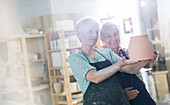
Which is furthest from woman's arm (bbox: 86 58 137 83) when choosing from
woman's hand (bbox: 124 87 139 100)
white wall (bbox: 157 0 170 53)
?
white wall (bbox: 157 0 170 53)

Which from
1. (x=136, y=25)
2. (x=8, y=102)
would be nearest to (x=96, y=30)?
(x=8, y=102)

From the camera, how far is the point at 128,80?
4.50ft

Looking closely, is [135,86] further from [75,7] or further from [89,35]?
[75,7]

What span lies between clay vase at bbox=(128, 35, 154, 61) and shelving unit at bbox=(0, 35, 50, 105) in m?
0.80

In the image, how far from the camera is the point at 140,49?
118 cm

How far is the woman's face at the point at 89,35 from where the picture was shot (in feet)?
3.95

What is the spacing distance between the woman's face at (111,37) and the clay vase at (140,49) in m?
0.27

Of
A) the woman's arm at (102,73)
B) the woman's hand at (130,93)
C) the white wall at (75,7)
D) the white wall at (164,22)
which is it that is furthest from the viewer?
the white wall at (164,22)

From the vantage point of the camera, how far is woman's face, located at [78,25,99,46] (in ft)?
3.95

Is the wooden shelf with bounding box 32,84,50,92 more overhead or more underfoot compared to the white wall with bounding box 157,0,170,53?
more underfoot

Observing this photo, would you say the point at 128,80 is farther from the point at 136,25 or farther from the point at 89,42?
the point at 136,25

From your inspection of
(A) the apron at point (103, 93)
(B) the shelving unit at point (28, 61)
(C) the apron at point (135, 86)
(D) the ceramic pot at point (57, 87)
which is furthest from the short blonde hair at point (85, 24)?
(D) the ceramic pot at point (57, 87)

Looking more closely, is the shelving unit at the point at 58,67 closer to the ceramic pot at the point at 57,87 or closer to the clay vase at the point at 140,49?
the ceramic pot at the point at 57,87

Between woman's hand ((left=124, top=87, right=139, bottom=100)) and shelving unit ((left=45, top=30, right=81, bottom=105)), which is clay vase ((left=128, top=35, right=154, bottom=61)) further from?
shelving unit ((left=45, top=30, right=81, bottom=105))
